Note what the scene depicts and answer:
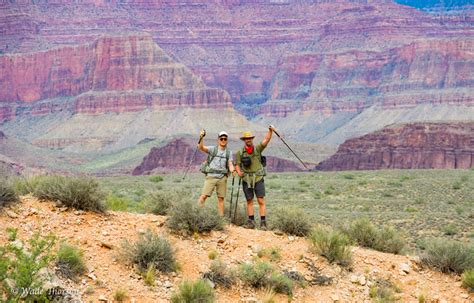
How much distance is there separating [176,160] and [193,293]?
90770mm

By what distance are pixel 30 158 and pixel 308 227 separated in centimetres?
10411

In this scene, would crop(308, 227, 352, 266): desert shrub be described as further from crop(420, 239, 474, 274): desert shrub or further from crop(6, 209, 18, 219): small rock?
crop(6, 209, 18, 219): small rock

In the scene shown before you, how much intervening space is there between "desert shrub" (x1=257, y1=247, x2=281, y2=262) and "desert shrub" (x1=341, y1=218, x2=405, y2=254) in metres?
2.45

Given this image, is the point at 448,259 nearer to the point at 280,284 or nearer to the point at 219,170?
the point at 280,284

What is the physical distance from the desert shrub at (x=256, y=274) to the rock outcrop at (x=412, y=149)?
248 ft

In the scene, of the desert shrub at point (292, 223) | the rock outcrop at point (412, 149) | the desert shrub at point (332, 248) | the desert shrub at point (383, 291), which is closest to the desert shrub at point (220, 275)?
the desert shrub at point (332, 248)

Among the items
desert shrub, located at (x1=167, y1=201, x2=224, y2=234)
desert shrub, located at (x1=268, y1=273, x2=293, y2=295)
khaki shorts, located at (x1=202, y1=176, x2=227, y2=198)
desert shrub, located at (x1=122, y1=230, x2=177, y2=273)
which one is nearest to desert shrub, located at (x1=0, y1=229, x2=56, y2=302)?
desert shrub, located at (x1=122, y1=230, x2=177, y2=273)

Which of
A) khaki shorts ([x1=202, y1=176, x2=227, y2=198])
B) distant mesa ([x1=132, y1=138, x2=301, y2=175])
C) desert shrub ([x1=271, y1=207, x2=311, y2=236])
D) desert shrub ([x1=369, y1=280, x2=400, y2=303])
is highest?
khaki shorts ([x1=202, y1=176, x2=227, y2=198])

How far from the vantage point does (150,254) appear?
1686cm

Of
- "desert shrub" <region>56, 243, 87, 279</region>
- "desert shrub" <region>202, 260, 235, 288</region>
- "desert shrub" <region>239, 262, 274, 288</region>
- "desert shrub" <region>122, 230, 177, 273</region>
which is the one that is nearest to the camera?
"desert shrub" <region>56, 243, 87, 279</region>

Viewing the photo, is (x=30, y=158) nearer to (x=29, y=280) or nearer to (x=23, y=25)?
(x=23, y=25)

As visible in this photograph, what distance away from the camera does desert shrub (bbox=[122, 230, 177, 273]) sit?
55.1 feet

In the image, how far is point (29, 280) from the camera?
1458 cm

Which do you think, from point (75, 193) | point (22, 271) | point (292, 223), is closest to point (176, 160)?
point (292, 223)
